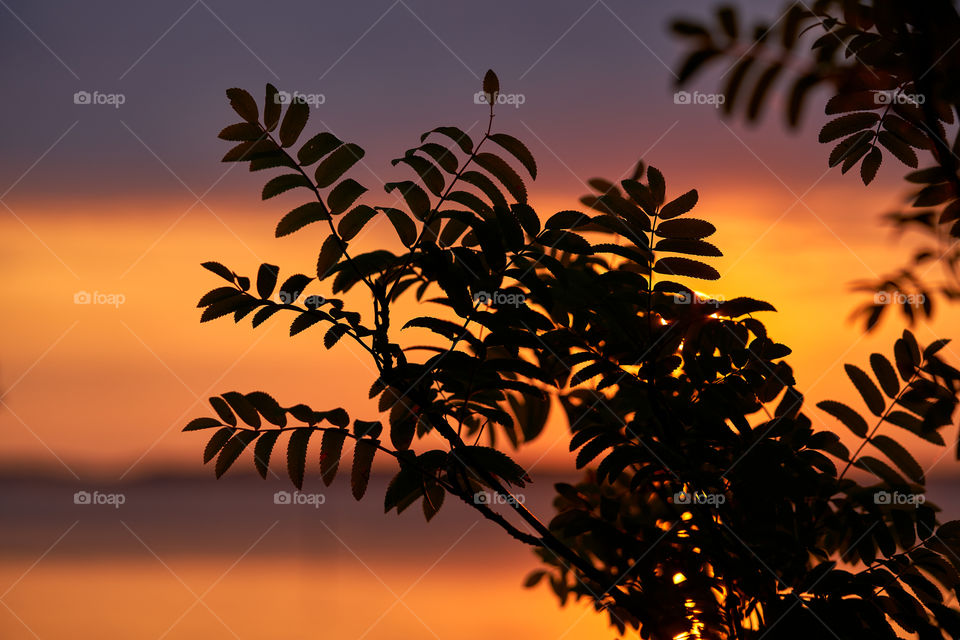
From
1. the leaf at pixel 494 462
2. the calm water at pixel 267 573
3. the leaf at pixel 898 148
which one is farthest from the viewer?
the calm water at pixel 267 573

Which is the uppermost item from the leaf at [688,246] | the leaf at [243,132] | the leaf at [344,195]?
the leaf at [243,132]

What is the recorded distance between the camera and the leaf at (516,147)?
3.93 ft

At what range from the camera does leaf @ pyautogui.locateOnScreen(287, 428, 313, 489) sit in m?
1.10

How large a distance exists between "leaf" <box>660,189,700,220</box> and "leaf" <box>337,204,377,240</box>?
1.53 feet

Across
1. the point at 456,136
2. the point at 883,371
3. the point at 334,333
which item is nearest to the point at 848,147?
the point at 883,371

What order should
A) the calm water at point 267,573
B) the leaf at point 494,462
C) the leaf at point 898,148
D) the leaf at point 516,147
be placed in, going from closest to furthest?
the leaf at point 494,462
the leaf at point 898,148
the leaf at point 516,147
the calm water at point 267,573

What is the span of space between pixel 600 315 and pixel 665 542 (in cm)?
34

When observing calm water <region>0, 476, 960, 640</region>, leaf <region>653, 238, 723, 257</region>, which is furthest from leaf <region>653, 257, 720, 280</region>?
calm water <region>0, 476, 960, 640</region>

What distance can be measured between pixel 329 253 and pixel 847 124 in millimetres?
805

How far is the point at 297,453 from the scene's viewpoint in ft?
3.61

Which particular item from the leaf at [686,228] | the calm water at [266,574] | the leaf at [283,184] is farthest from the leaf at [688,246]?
the calm water at [266,574]

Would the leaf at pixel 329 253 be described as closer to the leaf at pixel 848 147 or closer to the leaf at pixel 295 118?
the leaf at pixel 295 118

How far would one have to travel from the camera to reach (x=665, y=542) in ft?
3.41

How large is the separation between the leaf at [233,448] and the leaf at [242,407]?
0.08 ft
